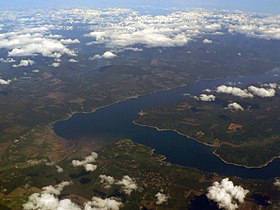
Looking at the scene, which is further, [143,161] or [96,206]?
[143,161]

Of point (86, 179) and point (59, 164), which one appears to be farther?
point (59, 164)

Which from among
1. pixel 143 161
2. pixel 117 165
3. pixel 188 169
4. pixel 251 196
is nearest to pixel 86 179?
pixel 117 165

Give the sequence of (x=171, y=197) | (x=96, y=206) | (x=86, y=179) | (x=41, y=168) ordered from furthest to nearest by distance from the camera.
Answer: (x=41, y=168)
(x=86, y=179)
(x=171, y=197)
(x=96, y=206)

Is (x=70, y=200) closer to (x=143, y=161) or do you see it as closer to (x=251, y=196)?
(x=143, y=161)

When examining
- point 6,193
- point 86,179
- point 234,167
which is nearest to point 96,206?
point 86,179

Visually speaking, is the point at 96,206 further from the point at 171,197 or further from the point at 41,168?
the point at 41,168

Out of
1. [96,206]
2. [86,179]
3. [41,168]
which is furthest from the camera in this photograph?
[41,168]
